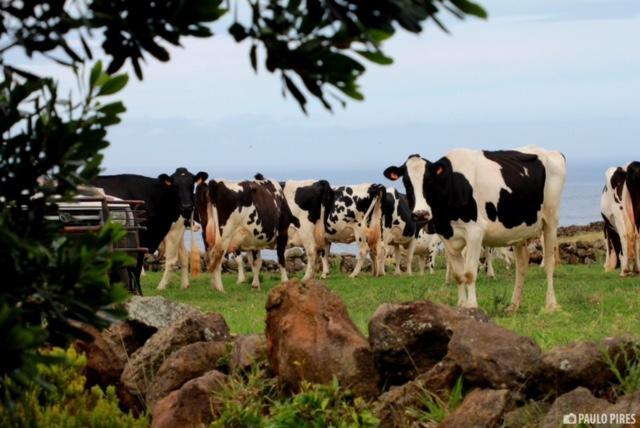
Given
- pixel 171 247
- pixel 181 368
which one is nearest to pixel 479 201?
pixel 181 368

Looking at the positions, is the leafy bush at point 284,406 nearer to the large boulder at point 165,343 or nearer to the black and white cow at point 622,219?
the large boulder at point 165,343

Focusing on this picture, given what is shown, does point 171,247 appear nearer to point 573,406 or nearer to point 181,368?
point 181,368

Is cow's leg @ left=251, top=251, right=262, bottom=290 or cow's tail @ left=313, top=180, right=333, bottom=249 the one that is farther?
cow's tail @ left=313, top=180, right=333, bottom=249

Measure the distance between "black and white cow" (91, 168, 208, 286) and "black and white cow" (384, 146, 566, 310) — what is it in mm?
7820

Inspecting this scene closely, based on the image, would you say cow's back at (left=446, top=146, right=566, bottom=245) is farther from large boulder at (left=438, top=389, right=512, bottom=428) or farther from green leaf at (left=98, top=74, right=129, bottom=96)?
green leaf at (left=98, top=74, right=129, bottom=96)

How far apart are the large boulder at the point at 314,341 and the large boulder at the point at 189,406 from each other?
1.75ft

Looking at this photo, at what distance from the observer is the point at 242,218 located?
77.0 ft

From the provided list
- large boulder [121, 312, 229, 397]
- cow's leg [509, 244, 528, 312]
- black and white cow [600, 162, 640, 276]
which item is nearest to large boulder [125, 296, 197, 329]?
large boulder [121, 312, 229, 397]

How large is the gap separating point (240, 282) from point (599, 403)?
57.3 feet

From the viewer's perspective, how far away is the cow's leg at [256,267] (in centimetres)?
2269

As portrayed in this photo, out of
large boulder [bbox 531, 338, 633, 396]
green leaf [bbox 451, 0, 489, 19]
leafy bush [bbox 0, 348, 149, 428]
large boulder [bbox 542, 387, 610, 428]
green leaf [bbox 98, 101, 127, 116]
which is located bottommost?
leafy bush [bbox 0, 348, 149, 428]

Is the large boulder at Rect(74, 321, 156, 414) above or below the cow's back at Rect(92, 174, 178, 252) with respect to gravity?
below

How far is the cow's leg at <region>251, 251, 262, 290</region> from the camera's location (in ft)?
74.4

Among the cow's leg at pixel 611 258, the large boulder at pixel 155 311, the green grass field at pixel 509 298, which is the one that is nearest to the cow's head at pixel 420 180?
the green grass field at pixel 509 298
